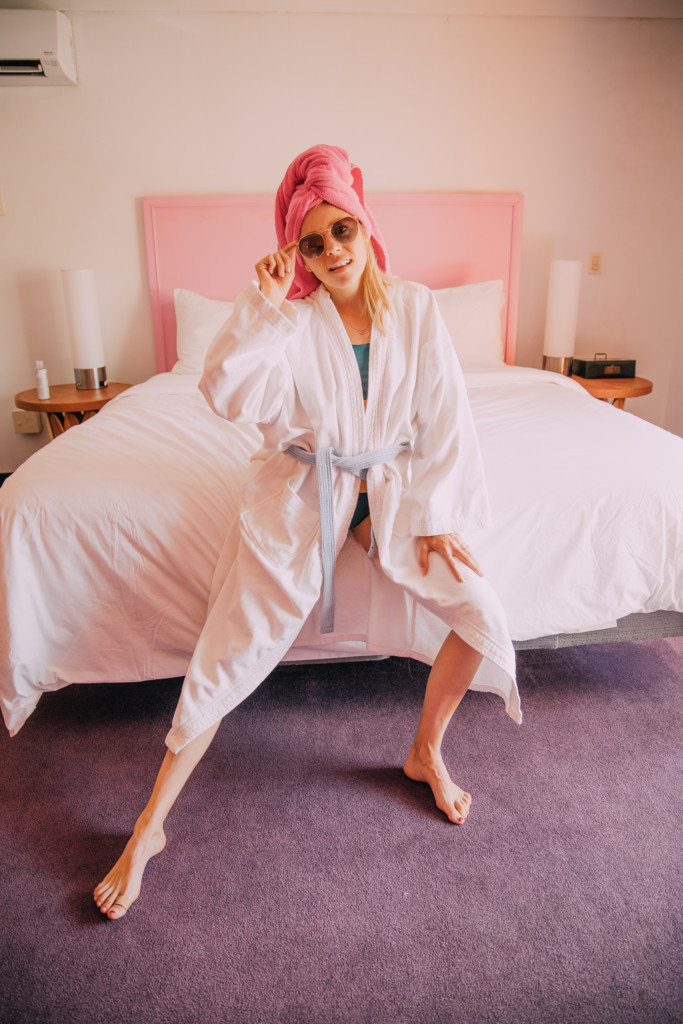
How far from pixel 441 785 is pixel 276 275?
3.55 ft

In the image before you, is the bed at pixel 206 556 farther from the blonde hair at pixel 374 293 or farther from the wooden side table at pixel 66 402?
the wooden side table at pixel 66 402

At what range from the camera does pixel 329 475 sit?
1.39 meters

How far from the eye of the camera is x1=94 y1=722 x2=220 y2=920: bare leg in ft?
3.98

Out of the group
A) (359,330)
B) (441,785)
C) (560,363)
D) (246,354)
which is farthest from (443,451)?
(560,363)

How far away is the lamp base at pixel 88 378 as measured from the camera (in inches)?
122

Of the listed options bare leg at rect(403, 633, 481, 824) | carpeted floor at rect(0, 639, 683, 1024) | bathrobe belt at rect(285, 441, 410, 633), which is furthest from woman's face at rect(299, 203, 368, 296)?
carpeted floor at rect(0, 639, 683, 1024)

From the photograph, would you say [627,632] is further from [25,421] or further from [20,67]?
[20,67]

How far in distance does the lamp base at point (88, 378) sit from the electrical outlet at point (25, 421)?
355 mm

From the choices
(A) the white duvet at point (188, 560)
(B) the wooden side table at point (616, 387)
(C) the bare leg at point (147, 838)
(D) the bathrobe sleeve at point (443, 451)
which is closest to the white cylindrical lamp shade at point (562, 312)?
A: (B) the wooden side table at point (616, 387)

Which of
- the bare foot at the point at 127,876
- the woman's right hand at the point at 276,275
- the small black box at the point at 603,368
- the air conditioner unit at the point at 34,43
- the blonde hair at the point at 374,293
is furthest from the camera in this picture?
the small black box at the point at 603,368

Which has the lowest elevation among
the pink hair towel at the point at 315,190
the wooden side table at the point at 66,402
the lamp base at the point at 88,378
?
the wooden side table at the point at 66,402

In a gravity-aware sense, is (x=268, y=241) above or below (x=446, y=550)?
above

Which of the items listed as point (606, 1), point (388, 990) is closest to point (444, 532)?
point (388, 990)

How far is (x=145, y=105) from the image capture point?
299 centimetres
